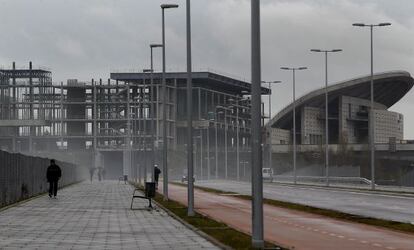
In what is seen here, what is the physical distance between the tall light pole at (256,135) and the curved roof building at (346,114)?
14842cm

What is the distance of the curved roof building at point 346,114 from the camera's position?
169 metres

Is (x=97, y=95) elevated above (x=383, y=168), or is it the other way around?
(x=97, y=95)

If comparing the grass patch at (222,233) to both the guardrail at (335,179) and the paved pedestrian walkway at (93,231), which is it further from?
the guardrail at (335,179)

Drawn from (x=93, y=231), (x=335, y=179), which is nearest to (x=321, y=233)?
(x=93, y=231)

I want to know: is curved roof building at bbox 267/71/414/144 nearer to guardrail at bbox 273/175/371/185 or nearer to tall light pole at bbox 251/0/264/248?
guardrail at bbox 273/175/371/185

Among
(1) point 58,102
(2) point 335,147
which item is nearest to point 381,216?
(2) point 335,147

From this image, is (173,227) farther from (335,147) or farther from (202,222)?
(335,147)

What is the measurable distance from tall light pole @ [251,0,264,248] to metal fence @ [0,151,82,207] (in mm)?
16893

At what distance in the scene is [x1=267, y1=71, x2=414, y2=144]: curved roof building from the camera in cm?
16900

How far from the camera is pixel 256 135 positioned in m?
16.0

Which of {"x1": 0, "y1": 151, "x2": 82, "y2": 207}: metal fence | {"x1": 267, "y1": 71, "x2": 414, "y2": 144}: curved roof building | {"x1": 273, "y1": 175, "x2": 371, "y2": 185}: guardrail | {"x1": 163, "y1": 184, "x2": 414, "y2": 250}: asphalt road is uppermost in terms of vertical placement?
{"x1": 267, "y1": 71, "x2": 414, "y2": 144}: curved roof building

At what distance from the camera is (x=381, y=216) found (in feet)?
99.8

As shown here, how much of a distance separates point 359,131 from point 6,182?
5935 inches

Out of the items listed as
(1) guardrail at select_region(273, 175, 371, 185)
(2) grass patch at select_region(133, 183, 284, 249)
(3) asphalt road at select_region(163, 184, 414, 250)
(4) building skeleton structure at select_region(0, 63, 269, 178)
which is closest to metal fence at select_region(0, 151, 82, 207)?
(2) grass patch at select_region(133, 183, 284, 249)
